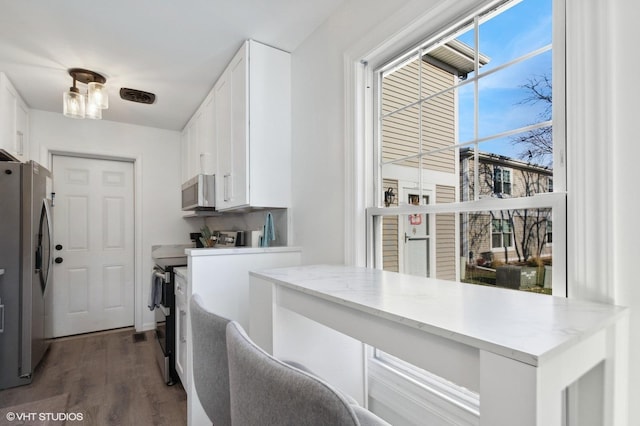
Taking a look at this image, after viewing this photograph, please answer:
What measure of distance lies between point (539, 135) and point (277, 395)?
1122mm

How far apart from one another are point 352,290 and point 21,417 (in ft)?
8.11

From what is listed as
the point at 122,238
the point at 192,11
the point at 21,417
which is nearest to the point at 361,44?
the point at 192,11

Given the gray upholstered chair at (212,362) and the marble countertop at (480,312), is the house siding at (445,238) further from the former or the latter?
the gray upholstered chair at (212,362)

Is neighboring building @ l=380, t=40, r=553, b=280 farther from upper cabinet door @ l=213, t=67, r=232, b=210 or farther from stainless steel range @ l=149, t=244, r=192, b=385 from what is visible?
stainless steel range @ l=149, t=244, r=192, b=385

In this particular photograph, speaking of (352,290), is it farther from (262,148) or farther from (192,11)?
(192,11)

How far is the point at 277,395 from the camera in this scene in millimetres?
555

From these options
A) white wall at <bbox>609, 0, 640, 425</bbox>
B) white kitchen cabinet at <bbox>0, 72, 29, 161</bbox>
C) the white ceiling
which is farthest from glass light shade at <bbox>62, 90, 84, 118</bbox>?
white wall at <bbox>609, 0, 640, 425</bbox>

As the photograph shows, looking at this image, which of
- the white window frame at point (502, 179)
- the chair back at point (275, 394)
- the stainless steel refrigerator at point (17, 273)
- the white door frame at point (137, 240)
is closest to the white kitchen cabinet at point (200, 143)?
the white door frame at point (137, 240)

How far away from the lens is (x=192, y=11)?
185 centimetres

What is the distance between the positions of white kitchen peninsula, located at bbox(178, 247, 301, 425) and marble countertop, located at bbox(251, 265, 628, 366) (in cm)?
82

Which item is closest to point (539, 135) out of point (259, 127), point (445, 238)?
point (445, 238)

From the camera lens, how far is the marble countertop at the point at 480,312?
1.93ft

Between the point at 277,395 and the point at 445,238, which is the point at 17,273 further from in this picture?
the point at 445,238

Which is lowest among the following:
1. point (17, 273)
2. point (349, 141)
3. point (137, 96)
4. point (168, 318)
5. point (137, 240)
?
point (168, 318)
